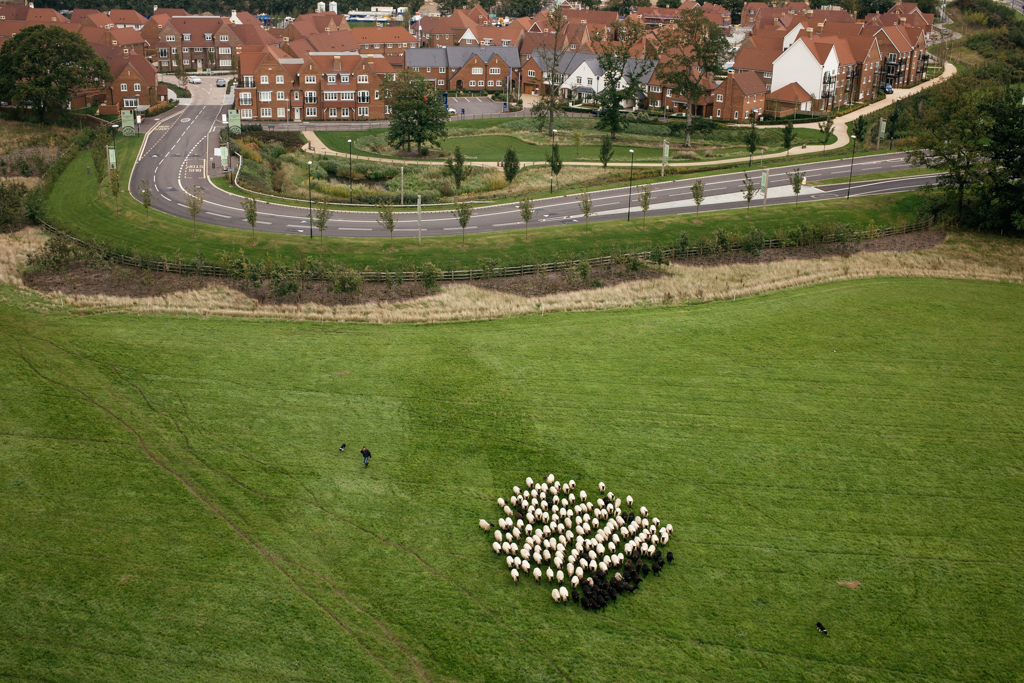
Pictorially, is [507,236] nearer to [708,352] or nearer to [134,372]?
[708,352]

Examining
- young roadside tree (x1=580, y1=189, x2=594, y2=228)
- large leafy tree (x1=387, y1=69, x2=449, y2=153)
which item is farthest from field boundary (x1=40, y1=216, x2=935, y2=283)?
large leafy tree (x1=387, y1=69, x2=449, y2=153)

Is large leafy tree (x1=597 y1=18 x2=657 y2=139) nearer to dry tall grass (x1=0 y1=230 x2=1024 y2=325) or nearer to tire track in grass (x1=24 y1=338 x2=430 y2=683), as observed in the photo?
dry tall grass (x1=0 y1=230 x2=1024 y2=325)

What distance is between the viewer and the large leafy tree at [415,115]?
319 ft

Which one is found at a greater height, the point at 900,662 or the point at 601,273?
the point at 601,273

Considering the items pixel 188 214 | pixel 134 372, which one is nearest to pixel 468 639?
pixel 134 372

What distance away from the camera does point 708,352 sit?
48.4 m

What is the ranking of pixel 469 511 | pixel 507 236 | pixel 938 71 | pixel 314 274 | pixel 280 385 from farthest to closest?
1. pixel 938 71
2. pixel 507 236
3. pixel 314 274
4. pixel 280 385
5. pixel 469 511

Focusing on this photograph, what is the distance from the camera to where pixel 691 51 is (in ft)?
356

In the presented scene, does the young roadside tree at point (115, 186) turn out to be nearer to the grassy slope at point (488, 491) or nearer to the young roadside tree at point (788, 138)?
the grassy slope at point (488, 491)

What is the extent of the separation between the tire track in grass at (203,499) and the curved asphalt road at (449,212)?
28.2 metres

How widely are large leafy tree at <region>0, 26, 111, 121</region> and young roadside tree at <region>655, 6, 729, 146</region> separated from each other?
73861 millimetres

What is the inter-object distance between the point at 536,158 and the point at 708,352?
56.8m

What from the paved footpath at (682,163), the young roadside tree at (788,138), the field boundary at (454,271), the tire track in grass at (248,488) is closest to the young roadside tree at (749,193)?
the field boundary at (454,271)

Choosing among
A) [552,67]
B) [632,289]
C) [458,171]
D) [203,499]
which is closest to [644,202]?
[632,289]
